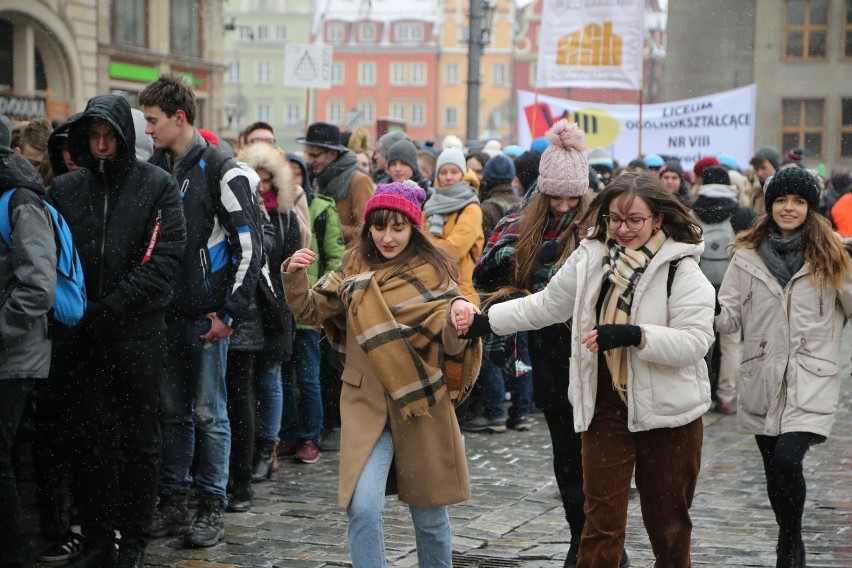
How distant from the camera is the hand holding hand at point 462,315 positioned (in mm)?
4676

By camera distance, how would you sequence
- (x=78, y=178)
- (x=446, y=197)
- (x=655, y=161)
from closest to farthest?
(x=78, y=178) → (x=446, y=197) → (x=655, y=161)

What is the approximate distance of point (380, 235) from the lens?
4.87 m

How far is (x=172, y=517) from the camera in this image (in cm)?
652

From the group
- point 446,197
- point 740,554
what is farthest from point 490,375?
point 740,554

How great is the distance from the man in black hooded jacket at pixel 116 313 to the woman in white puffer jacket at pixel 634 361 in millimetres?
1677

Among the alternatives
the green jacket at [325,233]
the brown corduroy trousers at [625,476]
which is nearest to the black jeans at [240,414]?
the green jacket at [325,233]

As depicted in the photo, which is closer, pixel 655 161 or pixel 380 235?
pixel 380 235

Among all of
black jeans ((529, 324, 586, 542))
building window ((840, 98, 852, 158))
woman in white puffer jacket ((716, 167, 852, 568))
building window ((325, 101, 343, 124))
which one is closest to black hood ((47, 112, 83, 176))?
black jeans ((529, 324, 586, 542))

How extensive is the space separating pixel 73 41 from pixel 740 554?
94.9 feet

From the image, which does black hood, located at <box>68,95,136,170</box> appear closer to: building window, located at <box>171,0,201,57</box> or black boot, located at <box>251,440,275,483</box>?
black boot, located at <box>251,440,275,483</box>

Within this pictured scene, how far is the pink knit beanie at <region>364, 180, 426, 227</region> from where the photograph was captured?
4.83 metres

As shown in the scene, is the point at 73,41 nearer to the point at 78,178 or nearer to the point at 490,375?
the point at 490,375

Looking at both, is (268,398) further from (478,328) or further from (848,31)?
(848,31)

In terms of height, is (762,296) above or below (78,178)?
below
